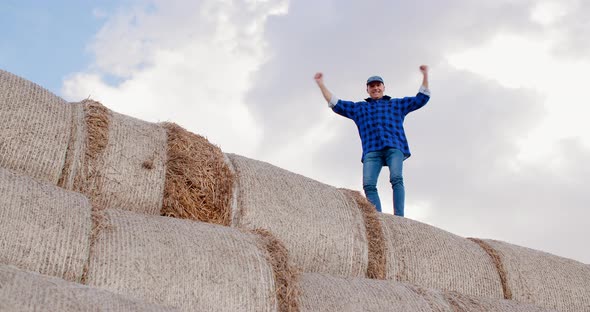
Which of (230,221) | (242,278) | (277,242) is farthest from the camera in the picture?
(230,221)

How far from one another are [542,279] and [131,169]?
2.99 meters

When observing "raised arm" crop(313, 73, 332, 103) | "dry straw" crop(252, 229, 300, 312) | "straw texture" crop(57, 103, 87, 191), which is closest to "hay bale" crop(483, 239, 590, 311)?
"raised arm" crop(313, 73, 332, 103)

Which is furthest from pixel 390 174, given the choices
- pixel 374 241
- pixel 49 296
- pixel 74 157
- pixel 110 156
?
pixel 49 296

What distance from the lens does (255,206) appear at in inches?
186

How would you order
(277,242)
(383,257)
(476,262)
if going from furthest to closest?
1. (476,262)
2. (383,257)
3. (277,242)

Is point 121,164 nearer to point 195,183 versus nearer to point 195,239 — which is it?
point 195,183

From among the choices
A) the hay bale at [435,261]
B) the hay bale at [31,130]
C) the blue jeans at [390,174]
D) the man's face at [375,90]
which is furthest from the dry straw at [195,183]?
the man's face at [375,90]

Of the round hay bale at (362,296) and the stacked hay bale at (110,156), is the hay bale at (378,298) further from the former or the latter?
the stacked hay bale at (110,156)

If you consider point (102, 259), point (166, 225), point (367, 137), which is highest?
point (367, 137)

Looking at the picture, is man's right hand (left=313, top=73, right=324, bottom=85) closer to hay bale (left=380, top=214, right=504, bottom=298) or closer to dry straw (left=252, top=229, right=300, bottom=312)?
hay bale (left=380, top=214, right=504, bottom=298)

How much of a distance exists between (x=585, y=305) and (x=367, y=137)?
2.07 meters

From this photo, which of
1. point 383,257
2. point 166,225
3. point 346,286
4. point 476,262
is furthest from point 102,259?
point 476,262

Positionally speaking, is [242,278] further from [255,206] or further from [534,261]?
[534,261]

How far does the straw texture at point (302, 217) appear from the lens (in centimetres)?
473
